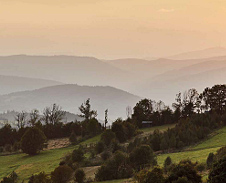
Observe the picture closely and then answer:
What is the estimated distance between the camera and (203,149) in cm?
4909

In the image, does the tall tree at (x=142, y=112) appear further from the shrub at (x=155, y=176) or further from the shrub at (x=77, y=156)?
the shrub at (x=155, y=176)

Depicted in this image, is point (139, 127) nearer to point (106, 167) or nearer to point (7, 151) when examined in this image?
point (7, 151)

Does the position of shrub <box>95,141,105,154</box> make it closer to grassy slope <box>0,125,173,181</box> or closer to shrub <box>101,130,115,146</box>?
shrub <box>101,130,115,146</box>

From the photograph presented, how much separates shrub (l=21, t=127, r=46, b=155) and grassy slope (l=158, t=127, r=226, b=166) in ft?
95.4

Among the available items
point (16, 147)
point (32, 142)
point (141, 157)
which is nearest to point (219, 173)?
point (141, 157)

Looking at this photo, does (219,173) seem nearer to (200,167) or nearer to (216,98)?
(200,167)

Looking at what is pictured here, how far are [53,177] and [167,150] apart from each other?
63.3 ft

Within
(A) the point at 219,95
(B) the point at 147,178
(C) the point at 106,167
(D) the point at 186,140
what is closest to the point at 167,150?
(D) the point at 186,140

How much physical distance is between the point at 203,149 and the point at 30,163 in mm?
29251

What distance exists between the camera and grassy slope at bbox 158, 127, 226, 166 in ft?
143

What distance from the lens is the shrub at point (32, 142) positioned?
2731 inches

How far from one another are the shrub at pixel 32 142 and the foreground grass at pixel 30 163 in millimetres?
1248

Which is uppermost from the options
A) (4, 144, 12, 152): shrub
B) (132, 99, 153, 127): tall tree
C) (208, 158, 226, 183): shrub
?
(132, 99, 153, 127): tall tree

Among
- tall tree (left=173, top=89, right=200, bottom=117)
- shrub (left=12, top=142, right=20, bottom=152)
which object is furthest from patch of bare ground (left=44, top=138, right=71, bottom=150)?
tall tree (left=173, top=89, right=200, bottom=117)
